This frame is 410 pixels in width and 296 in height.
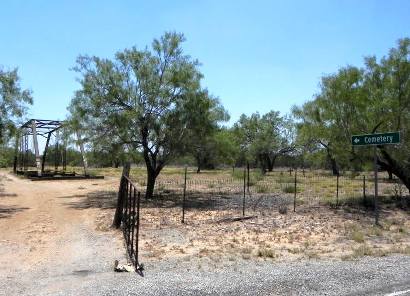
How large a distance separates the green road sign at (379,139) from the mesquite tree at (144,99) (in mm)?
9729

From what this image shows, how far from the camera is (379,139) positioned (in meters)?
14.8

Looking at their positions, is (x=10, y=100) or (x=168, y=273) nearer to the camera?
(x=168, y=273)

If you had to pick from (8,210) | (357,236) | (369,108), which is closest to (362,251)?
(357,236)

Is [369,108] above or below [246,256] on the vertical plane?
above

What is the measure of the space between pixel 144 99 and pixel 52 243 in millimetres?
11436

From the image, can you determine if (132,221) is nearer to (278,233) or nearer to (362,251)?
(278,233)

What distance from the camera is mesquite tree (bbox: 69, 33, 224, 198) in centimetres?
2295

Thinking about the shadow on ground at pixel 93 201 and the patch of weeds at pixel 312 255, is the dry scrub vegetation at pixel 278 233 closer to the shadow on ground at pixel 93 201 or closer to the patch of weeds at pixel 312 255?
the patch of weeds at pixel 312 255

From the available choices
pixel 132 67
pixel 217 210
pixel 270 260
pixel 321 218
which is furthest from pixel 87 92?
pixel 270 260

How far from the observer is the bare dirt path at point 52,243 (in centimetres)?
903

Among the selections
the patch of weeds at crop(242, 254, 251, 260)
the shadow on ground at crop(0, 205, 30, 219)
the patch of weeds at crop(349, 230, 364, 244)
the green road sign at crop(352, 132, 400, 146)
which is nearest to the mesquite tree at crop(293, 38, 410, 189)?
the green road sign at crop(352, 132, 400, 146)

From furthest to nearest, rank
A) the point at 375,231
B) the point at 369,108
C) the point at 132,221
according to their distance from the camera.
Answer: the point at 369,108 < the point at 375,231 < the point at 132,221

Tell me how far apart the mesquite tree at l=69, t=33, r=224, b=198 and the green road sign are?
9.73m

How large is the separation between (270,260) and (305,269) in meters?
1.26
